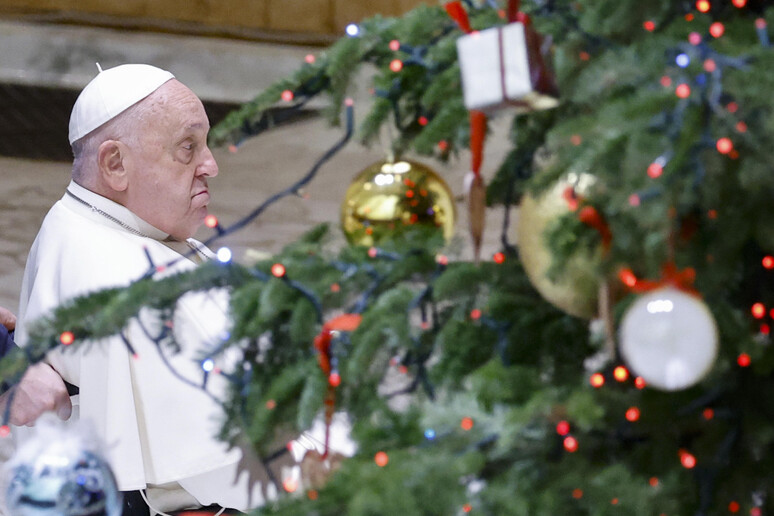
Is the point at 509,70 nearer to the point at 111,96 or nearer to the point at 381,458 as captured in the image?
the point at 381,458

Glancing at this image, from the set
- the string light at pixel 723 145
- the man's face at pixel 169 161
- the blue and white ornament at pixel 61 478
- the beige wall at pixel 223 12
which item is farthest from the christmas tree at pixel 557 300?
the beige wall at pixel 223 12

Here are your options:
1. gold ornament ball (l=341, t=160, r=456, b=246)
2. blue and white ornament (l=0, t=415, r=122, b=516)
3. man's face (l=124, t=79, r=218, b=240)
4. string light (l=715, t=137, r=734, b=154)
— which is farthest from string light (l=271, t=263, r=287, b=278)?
man's face (l=124, t=79, r=218, b=240)

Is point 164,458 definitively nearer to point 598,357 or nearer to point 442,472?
point 598,357

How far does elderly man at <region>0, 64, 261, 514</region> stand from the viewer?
1.62 m

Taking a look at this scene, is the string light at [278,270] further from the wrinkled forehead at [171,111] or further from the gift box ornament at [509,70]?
the wrinkled forehead at [171,111]

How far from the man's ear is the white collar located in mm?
35

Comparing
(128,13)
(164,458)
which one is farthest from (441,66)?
(128,13)

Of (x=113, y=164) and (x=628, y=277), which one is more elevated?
(x=628, y=277)

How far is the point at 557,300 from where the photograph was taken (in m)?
0.76

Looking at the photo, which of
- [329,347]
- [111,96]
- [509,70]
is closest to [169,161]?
[111,96]

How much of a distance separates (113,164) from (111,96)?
124 mm

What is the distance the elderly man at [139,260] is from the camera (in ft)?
5.32

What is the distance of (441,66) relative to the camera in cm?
90

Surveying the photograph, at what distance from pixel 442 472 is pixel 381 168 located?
0.43 metres
